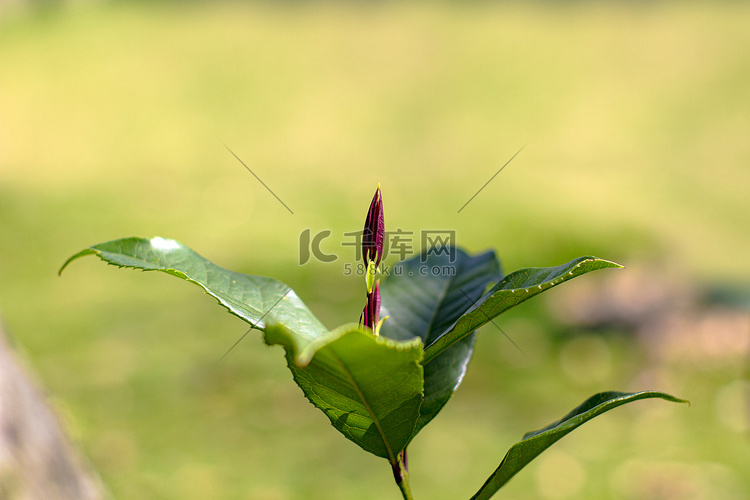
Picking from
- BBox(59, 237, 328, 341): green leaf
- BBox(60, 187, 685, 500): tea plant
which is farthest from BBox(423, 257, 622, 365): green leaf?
BBox(59, 237, 328, 341): green leaf

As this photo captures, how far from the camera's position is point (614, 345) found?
2592mm

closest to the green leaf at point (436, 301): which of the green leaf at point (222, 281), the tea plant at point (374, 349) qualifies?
the tea plant at point (374, 349)

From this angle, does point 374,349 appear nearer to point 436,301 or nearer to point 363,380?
point 363,380

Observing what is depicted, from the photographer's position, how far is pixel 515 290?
1.37 ft

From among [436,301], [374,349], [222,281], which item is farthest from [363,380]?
[436,301]

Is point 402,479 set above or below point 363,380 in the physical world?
below

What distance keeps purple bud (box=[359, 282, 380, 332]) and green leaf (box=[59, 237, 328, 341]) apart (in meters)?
0.05

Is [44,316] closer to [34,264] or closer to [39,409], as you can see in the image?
[34,264]

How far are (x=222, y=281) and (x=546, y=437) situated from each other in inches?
11.1

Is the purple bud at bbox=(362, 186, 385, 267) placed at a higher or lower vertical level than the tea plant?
higher

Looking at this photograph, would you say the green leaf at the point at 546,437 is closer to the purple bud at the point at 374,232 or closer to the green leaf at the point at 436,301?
the green leaf at the point at 436,301

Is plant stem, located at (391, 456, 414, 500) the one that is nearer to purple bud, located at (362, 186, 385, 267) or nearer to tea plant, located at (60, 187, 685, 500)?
tea plant, located at (60, 187, 685, 500)

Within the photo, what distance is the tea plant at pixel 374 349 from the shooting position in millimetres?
392

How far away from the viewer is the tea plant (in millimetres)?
392
